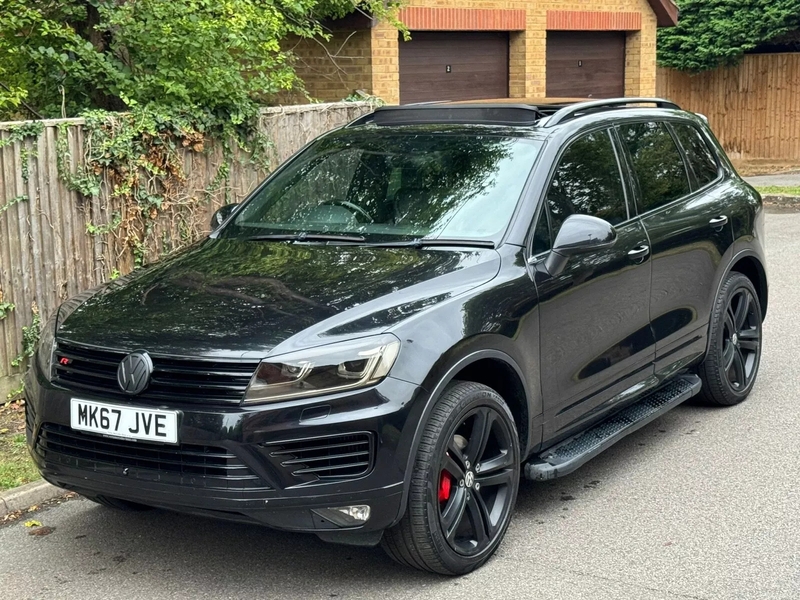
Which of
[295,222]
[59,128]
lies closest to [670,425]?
[295,222]

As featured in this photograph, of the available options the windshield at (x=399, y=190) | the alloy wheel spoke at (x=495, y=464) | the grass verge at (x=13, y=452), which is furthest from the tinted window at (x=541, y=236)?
the grass verge at (x=13, y=452)

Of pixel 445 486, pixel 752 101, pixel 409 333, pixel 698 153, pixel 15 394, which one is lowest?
pixel 15 394

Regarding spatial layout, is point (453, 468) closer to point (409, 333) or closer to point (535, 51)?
point (409, 333)

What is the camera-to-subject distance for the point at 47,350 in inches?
178

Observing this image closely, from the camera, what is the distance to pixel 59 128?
24.1 feet

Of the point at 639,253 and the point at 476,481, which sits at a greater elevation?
the point at 639,253

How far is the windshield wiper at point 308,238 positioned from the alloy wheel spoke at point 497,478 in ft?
3.94

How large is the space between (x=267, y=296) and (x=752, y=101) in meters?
21.5

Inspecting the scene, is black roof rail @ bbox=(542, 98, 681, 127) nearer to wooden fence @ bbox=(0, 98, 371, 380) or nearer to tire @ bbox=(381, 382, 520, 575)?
tire @ bbox=(381, 382, 520, 575)

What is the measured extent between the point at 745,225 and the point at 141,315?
12.7ft

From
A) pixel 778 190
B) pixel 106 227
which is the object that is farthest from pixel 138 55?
pixel 778 190

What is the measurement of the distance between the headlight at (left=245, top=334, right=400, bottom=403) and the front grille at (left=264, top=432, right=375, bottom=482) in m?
0.17

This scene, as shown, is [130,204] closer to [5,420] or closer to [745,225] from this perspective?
[5,420]

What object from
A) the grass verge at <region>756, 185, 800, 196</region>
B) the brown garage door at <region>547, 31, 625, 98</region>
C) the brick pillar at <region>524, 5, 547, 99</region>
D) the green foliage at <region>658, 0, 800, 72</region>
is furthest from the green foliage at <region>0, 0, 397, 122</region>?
the green foliage at <region>658, 0, 800, 72</region>
